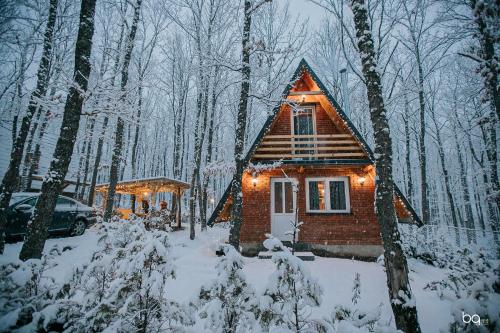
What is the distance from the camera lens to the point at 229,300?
8.36ft

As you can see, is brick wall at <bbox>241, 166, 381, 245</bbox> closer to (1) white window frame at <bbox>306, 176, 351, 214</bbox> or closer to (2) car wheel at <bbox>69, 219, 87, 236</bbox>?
(1) white window frame at <bbox>306, 176, 351, 214</bbox>

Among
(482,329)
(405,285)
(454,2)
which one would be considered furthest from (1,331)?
(454,2)

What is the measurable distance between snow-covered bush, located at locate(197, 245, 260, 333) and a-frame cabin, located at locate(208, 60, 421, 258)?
7.89 m

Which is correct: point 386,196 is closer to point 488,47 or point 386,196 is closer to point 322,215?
point 322,215

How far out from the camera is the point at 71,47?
17.5 metres

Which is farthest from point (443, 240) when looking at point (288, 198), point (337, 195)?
point (288, 198)

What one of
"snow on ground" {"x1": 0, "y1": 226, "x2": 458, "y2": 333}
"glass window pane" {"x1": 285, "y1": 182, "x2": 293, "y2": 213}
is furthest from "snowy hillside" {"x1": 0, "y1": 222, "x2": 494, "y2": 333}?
"glass window pane" {"x1": 285, "y1": 182, "x2": 293, "y2": 213}

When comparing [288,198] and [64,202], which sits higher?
[288,198]

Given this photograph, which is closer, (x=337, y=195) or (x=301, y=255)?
(x=301, y=255)

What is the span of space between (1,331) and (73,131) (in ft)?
14.5

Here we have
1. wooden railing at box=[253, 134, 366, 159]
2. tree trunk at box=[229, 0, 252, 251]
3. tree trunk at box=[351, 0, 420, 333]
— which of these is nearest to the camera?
tree trunk at box=[351, 0, 420, 333]

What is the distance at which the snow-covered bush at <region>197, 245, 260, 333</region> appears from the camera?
238cm

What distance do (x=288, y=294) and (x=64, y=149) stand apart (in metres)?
5.55

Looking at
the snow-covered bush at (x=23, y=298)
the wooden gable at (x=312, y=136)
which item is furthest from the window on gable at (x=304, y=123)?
the snow-covered bush at (x=23, y=298)
